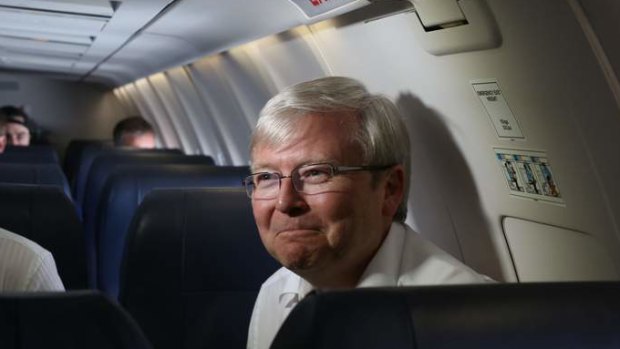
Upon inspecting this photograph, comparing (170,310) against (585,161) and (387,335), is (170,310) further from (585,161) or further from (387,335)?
(387,335)

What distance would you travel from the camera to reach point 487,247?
3.02 metres

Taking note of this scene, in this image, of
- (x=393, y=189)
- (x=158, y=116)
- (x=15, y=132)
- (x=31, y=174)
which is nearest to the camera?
(x=393, y=189)

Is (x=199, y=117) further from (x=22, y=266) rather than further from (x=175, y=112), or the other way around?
(x=22, y=266)

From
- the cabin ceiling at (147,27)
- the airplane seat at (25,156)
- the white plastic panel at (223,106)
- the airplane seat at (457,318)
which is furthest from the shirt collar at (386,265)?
the airplane seat at (25,156)

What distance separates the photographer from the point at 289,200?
6.70 feet

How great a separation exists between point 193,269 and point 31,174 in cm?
227

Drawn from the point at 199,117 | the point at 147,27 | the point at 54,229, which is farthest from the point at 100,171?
the point at 199,117

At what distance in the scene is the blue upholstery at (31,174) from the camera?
483 centimetres

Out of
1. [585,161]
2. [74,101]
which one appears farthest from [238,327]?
[74,101]

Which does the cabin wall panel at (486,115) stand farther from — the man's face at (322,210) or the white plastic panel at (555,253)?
the man's face at (322,210)

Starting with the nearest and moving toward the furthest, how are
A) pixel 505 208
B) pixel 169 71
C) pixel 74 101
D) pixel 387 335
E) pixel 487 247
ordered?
pixel 387 335 → pixel 505 208 → pixel 487 247 → pixel 169 71 → pixel 74 101

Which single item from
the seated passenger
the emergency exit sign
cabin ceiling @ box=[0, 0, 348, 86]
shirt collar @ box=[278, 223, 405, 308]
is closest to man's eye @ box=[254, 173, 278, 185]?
shirt collar @ box=[278, 223, 405, 308]

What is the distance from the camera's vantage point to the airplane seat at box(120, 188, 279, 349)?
114 inches

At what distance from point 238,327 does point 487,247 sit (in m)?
0.86
